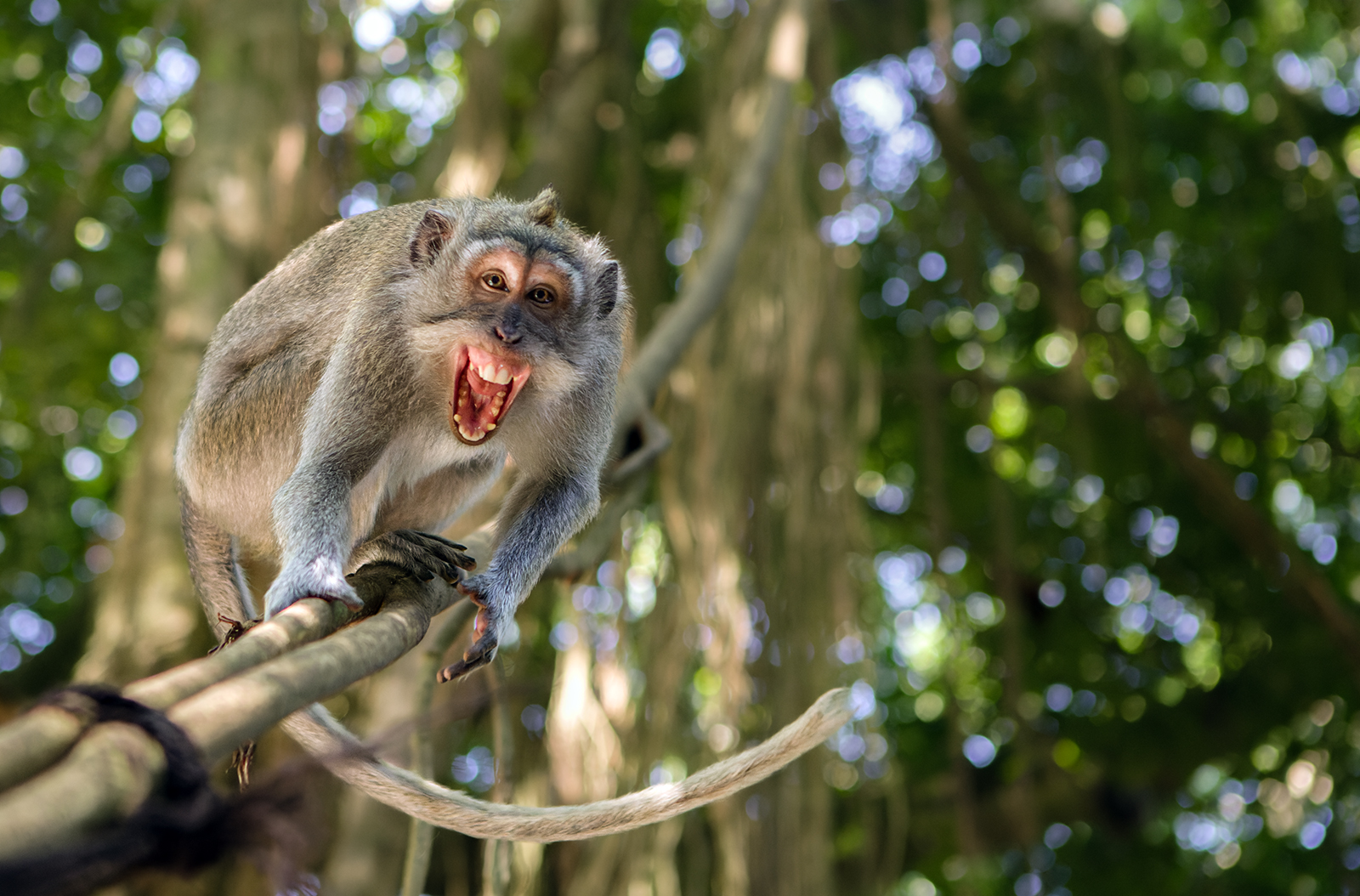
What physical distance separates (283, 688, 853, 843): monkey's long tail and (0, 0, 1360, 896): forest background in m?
1.34

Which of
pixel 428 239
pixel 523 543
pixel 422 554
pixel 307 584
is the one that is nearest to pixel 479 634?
pixel 422 554

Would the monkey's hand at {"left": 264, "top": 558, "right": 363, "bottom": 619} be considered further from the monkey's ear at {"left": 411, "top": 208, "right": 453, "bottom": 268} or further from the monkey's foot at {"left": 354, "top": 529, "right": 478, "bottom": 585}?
the monkey's ear at {"left": 411, "top": 208, "right": 453, "bottom": 268}

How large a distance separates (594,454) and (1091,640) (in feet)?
17.0

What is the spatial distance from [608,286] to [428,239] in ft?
1.91

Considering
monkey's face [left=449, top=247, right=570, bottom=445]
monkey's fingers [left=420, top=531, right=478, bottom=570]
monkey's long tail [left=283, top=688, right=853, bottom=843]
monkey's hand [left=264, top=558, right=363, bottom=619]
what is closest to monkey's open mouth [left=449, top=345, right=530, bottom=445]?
monkey's face [left=449, top=247, right=570, bottom=445]

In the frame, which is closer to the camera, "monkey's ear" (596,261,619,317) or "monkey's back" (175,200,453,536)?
"monkey's back" (175,200,453,536)

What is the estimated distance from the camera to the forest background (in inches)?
185

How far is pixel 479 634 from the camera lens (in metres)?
2.91

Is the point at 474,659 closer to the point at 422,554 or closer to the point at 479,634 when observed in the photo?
the point at 479,634

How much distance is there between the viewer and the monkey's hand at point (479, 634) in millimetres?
2693

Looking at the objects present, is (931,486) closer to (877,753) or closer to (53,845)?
(877,753)

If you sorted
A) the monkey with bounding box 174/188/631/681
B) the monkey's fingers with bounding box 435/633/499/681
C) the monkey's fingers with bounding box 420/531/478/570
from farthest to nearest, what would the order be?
the monkey with bounding box 174/188/631/681 < the monkey's fingers with bounding box 420/531/478/570 < the monkey's fingers with bounding box 435/633/499/681

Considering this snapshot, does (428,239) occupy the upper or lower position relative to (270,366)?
upper

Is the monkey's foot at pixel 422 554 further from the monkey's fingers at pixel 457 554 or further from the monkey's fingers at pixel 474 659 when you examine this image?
the monkey's fingers at pixel 474 659
